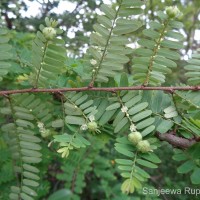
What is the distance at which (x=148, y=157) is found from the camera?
0.62 metres

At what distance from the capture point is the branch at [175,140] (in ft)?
2.12

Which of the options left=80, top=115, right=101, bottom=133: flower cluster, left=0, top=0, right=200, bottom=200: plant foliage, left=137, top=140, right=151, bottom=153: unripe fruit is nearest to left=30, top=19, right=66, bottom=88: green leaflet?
left=0, top=0, right=200, bottom=200: plant foliage

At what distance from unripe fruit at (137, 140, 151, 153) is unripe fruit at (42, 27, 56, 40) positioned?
0.26 metres

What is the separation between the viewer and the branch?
647 millimetres

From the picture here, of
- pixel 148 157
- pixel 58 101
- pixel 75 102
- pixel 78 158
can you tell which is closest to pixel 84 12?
pixel 78 158

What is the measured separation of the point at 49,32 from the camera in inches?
25.4

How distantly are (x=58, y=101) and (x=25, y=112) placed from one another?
0.10m

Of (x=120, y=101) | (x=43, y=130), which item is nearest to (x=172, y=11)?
(x=120, y=101)

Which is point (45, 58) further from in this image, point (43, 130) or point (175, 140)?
point (175, 140)

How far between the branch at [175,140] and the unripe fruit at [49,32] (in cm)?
28

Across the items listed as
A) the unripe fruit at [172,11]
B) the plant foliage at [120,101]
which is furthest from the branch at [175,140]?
the unripe fruit at [172,11]

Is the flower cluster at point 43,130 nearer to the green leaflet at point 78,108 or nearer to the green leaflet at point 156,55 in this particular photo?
the green leaflet at point 78,108

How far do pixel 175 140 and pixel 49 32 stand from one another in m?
0.32

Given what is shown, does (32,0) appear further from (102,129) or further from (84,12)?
(102,129)
